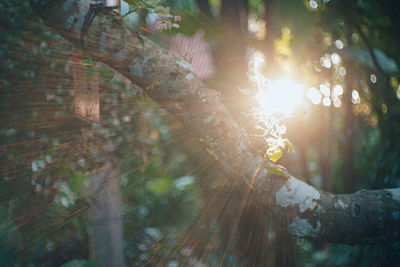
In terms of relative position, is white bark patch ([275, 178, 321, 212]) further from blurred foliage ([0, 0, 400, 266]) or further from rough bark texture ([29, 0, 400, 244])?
blurred foliage ([0, 0, 400, 266])

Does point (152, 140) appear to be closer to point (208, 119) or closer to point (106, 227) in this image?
point (106, 227)

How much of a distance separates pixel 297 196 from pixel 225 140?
317mm

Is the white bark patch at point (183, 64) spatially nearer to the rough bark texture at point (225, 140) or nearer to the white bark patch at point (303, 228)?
the rough bark texture at point (225, 140)

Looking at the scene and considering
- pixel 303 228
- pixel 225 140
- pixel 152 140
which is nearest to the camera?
pixel 303 228

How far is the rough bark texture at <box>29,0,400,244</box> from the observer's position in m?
0.82

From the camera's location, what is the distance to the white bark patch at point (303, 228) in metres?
0.81

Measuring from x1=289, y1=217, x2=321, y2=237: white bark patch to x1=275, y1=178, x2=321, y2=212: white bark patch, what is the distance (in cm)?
4

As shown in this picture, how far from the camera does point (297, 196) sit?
2.74 ft

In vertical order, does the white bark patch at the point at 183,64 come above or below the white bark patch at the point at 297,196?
above

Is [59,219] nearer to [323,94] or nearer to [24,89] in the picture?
[24,89]

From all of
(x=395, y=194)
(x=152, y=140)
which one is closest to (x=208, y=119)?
(x=395, y=194)

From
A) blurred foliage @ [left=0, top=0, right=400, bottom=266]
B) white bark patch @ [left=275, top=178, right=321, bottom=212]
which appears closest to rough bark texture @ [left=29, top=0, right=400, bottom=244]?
white bark patch @ [left=275, top=178, right=321, bottom=212]

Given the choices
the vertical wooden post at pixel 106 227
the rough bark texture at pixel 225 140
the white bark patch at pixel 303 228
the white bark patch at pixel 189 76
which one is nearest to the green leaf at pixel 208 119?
the rough bark texture at pixel 225 140

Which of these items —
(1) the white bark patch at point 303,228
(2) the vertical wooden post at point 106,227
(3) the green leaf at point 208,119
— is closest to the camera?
(1) the white bark patch at point 303,228
